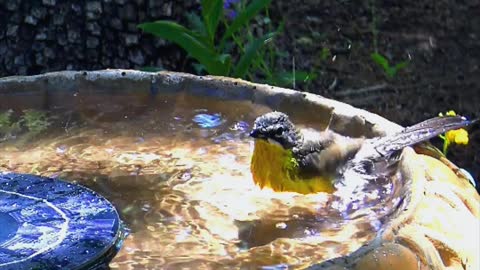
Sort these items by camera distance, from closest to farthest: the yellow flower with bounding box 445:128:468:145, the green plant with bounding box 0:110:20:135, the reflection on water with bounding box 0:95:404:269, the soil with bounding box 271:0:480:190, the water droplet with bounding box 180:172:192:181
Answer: the reflection on water with bounding box 0:95:404:269
the water droplet with bounding box 180:172:192:181
the green plant with bounding box 0:110:20:135
the yellow flower with bounding box 445:128:468:145
the soil with bounding box 271:0:480:190

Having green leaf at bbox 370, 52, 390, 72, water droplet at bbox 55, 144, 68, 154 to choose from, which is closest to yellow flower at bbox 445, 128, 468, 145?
water droplet at bbox 55, 144, 68, 154

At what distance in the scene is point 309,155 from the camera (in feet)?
9.73

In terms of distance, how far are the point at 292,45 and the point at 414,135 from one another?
13.2ft

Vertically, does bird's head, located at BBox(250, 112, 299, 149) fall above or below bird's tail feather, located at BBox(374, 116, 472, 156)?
below

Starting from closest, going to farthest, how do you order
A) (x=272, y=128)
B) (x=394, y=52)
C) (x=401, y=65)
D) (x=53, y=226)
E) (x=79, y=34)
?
(x=53, y=226) < (x=272, y=128) < (x=79, y=34) < (x=401, y=65) < (x=394, y=52)

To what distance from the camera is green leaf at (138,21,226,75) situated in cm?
454

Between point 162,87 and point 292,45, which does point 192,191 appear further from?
point 292,45

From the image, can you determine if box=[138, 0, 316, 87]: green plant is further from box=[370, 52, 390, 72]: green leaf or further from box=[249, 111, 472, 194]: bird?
box=[249, 111, 472, 194]: bird

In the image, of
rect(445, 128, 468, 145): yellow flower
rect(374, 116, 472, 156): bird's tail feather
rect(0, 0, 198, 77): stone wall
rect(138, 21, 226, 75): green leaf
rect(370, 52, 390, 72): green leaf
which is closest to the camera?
rect(374, 116, 472, 156): bird's tail feather

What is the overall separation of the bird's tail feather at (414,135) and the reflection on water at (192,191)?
99mm

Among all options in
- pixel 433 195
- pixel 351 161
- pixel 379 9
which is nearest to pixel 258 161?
pixel 351 161

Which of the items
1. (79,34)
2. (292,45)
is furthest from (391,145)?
(292,45)

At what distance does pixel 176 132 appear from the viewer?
10.8ft

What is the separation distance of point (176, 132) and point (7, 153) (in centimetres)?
54
